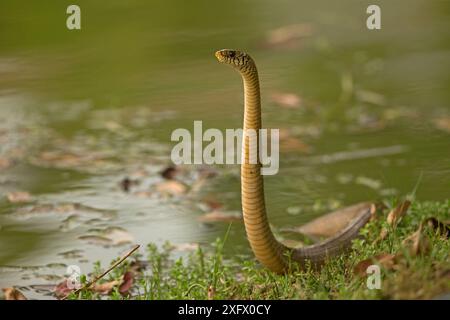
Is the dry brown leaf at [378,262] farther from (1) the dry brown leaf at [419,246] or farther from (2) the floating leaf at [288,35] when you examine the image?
(2) the floating leaf at [288,35]

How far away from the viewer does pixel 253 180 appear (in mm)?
3711

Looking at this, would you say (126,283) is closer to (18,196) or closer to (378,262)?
(378,262)

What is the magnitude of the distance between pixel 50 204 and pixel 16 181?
48cm

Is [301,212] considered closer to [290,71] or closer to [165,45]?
[290,71]

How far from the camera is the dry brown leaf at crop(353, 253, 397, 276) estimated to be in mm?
3314

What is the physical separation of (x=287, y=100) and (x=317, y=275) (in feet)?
10.3

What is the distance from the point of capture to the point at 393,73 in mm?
7152

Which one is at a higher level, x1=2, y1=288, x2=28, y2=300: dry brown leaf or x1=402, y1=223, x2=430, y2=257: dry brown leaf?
x1=402, y1=223, x2=430, y2=257: dry brown leaf

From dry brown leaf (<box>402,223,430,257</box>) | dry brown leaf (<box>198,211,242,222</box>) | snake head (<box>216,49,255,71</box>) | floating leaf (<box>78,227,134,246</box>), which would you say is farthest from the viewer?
dry brown leaf (<box>198,211,242,222</box>)

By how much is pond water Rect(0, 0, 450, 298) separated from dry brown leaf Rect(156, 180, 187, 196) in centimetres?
1

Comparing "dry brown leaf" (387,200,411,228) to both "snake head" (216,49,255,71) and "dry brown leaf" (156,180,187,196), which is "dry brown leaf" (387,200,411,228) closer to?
"snake head" (216,49,255,71)

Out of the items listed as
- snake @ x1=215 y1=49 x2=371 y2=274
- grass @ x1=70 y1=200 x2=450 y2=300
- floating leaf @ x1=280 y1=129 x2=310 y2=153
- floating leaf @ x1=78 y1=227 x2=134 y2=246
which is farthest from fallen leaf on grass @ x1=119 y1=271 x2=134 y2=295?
floating leaf @ x1=280 y1=129 x2=310 y2=153

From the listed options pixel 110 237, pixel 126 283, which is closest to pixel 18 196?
pixel 110 237
